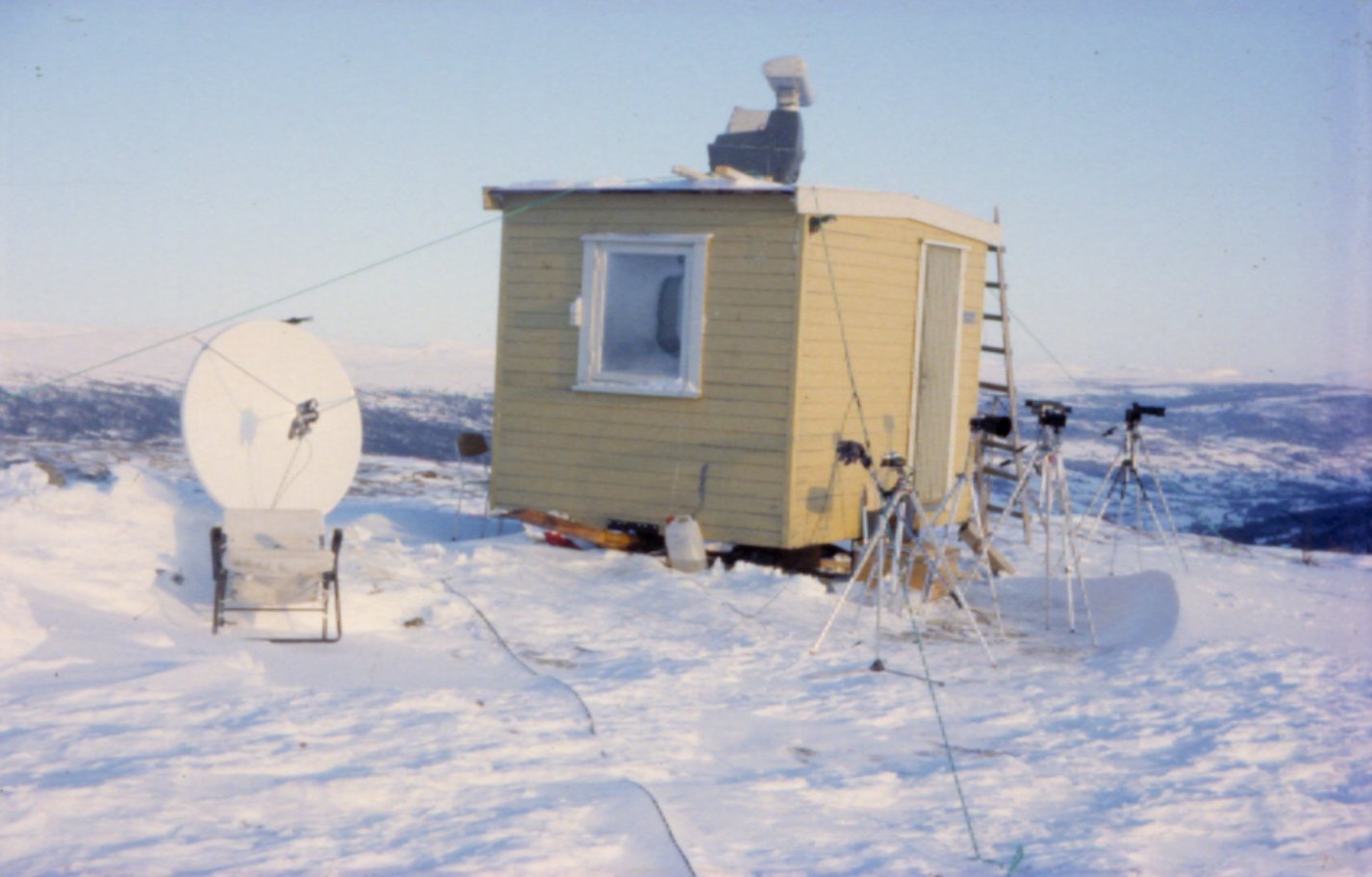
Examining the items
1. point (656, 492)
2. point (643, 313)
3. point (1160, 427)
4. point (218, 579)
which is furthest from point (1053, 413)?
point (1160, 427)

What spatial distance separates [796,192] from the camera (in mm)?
8398

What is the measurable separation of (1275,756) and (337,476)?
5.84 metres

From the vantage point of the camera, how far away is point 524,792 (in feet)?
14.1

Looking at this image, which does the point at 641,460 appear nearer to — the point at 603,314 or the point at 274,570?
the point at 603,314

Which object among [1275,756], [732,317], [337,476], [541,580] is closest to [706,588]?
[541,580]

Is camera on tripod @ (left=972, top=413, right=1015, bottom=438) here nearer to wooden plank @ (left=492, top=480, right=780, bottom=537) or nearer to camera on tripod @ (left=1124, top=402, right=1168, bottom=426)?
wooden plank @ (left=492, top=480, right=780, bottom=537)

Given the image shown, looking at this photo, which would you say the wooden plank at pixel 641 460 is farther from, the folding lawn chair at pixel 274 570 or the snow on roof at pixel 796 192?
the folding lawn chair at pixel 274 570

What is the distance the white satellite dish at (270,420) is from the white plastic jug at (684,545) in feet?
7.65

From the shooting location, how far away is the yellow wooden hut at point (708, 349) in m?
8.71

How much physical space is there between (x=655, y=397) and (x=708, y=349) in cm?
55

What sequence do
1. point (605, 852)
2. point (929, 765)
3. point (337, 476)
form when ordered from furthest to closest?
point (337, 476)
point (929, 765)
point (605, 852)

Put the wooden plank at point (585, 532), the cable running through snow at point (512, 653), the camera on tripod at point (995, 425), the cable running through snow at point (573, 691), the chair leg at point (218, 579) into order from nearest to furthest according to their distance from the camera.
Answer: the cable running through snow at point (573, 691) < the cable running through snow at point (512, 653) < the chair leg at point (218, 579) < the camera on tripod at point (995, 425) < the wooden plank at point (585, 532)

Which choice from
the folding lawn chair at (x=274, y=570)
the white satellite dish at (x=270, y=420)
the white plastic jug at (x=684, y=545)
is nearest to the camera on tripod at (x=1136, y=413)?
the white plastic jug at (x=684, y=545)

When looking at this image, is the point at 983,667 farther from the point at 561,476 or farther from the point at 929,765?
the point at 561,476
